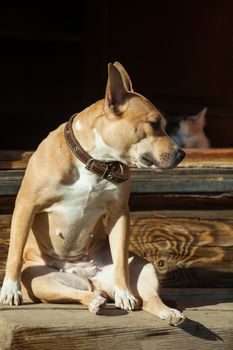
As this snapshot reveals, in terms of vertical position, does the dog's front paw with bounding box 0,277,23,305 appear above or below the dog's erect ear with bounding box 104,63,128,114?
below

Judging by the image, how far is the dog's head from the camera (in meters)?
3.56

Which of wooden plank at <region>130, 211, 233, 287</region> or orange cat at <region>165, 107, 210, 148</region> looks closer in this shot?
wooden plank at <region>130, 211, 233, 287</region>

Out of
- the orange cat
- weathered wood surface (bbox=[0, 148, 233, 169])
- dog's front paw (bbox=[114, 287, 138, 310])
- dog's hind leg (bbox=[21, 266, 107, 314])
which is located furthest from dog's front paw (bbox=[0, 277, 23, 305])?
the orange cat

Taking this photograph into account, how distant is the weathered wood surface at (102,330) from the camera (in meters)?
3.39

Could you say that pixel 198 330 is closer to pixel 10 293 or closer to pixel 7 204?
pixel 10 293

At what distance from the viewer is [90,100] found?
25.3 ft

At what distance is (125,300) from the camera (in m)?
3.70

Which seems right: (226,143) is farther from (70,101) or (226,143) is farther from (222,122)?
(70,101)

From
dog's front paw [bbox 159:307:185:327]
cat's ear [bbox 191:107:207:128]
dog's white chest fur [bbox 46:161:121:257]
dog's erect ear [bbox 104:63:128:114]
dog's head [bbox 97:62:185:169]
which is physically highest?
dog's erect ear [bbox 104:63:128:114]

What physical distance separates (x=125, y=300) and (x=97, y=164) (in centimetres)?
59

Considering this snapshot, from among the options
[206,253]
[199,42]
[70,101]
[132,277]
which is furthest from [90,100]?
[132,277]

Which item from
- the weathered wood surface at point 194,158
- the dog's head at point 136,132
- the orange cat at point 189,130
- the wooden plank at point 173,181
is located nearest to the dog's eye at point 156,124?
the dog's head at point 136,132

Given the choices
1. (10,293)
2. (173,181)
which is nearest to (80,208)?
(10,293)

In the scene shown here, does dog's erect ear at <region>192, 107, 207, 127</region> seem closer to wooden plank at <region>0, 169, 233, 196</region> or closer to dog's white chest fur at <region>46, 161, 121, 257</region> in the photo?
wooden plank at <region>0, 169, 233, 196</region>
